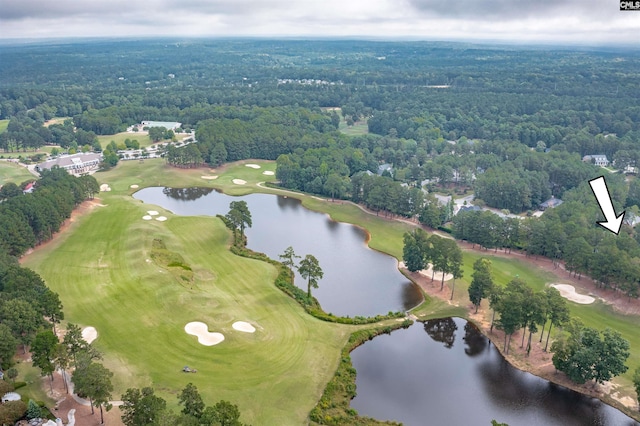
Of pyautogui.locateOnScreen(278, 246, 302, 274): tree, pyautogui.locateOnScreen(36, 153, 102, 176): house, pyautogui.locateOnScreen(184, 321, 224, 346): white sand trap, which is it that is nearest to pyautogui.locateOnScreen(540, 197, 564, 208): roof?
pyautogui.locateOnScreen(278, 246, 302, 274): tree

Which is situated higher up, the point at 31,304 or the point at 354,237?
the point at 31,304

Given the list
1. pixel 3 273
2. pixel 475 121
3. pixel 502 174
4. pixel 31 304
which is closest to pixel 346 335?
pixel 31 304

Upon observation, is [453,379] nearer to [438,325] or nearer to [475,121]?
[438,325]

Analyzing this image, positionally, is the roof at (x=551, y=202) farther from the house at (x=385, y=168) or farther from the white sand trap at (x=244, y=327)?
the white sand trap at (x=244, y=327)

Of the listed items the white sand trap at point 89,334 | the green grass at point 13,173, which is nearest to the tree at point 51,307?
the white sand trap at point 89,334

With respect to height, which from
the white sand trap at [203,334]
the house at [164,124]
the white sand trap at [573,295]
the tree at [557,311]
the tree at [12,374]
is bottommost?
the white sand trap at [573,295]

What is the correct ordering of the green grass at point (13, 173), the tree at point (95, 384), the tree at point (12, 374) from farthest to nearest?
1. the green grass at point (13, 173)
2. the tree at point (12, 374)
3. the tree at point (95, 384)

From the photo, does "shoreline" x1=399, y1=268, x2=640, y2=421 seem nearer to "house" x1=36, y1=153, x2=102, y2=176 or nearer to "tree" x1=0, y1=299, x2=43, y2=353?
"tree" x1=0, y1=299, x2=43, y2=353

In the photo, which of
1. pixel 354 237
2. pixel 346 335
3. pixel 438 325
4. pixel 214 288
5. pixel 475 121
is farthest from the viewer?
pixel 475 121
